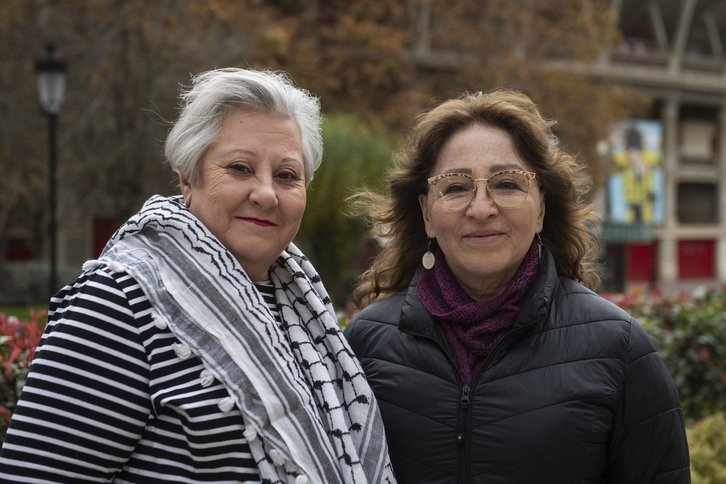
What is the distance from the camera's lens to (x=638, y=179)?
29766 millimetres

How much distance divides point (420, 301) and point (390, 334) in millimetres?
155

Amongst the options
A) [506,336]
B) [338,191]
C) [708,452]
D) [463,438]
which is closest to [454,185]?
[506,336]

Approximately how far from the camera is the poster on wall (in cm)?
2928

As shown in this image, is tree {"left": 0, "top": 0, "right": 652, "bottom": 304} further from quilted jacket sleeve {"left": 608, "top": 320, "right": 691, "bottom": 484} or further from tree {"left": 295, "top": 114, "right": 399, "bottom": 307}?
quilted jacket sleeve {"left": 608, "top": 320, "right": 691, "bottom": 484}

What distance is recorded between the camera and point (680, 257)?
3381 cm

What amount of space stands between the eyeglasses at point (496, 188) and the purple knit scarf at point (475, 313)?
0.73ft

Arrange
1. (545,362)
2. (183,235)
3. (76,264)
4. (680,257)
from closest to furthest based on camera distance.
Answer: (183,235), (545,362), (76,264), (680,257)

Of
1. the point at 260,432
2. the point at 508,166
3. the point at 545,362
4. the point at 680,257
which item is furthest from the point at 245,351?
the point at 680,257

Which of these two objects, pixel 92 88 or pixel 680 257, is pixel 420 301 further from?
pixel 680 257

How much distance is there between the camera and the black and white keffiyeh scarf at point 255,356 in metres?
1.70

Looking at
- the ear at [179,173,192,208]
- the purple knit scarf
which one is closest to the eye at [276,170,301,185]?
the ear at [179,173,192,208]

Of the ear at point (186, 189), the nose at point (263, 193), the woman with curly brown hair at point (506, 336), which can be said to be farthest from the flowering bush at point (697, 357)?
the ear at point (186, 189)

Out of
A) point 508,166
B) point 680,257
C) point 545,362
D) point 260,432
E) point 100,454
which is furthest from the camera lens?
point 680,257

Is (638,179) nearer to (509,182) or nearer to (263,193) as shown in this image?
(509,182)
